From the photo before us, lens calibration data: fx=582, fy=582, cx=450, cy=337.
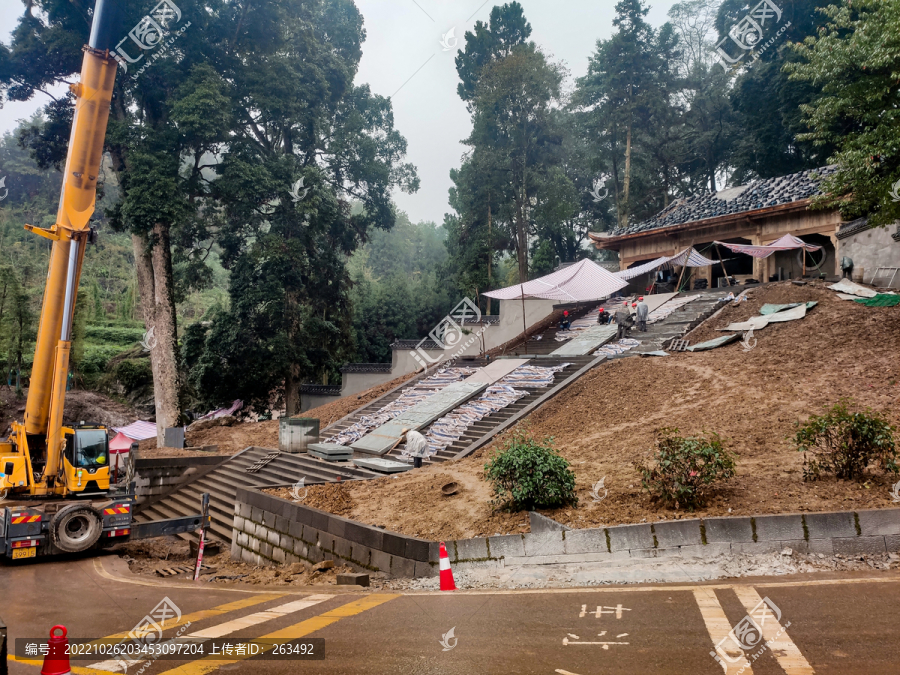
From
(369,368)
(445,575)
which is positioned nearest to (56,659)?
(445,575)

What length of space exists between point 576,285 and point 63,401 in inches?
603

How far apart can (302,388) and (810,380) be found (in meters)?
20.0

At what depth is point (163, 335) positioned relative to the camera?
71.4ft

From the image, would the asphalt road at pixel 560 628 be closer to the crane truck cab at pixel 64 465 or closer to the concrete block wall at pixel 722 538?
the concrete block wall at pixel 722 538

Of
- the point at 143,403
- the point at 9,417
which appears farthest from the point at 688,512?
the point at 143,403

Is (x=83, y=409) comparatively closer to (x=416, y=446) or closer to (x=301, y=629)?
(x=416, y=446)

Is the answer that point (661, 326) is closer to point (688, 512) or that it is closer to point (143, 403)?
point (688, 512)

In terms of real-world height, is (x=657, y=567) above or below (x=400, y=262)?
below

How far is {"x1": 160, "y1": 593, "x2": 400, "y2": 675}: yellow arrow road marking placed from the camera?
A: 447cm

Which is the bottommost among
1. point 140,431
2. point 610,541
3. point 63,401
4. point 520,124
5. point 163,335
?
point 610,541

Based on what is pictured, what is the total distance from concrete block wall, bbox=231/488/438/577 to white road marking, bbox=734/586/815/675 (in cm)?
407

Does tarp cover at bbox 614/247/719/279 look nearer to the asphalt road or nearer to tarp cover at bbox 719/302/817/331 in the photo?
tarp cover at bbox 719/302/817/331

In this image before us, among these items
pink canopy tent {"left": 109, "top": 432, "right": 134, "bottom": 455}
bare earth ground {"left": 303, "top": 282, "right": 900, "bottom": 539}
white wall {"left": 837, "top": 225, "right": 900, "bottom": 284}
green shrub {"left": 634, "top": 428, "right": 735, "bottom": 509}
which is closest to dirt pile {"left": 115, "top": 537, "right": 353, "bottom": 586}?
bare earth ground {"left": 303, "top": 282, "right": 900, "bottom": 539}

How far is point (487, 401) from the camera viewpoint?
661 inches
